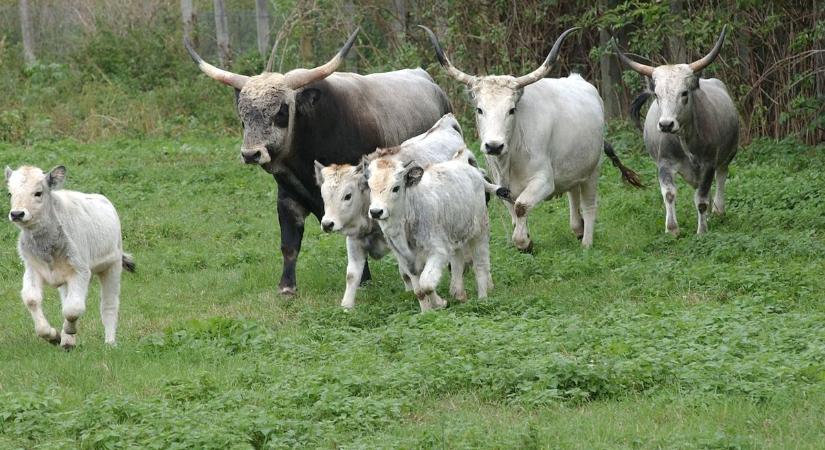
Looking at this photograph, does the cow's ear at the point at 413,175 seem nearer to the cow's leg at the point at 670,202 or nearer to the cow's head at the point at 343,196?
the cow's head at the point at 343,196

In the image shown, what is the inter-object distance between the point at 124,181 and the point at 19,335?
801 cm

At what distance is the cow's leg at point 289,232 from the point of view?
11.7 metres

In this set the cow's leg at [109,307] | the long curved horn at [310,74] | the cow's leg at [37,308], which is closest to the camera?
the cow's leg at [37,308]

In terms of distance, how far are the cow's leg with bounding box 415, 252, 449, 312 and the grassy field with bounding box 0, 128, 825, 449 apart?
19 centimetres

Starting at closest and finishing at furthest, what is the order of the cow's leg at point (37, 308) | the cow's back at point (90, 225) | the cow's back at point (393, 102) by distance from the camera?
the cow's leg at point (37, 308)
the cow's back at point (90, 225)
the cow's back at point (393, 102)

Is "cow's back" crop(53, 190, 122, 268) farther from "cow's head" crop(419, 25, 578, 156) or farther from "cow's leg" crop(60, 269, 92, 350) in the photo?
"cow's head" crop(419, 25, 578, 156)

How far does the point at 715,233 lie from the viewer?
12.8m

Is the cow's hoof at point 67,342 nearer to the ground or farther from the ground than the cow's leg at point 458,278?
farther from the ground

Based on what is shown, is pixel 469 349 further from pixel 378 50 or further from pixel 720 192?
pixel 378 50

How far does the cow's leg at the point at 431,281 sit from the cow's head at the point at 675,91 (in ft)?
12.8

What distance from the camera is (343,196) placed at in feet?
34.0

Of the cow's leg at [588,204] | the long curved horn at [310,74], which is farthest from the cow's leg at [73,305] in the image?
the cow's leg at [588,204]

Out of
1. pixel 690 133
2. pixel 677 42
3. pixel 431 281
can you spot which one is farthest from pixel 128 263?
pixel 677 42

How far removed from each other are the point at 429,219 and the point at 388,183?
45cm
